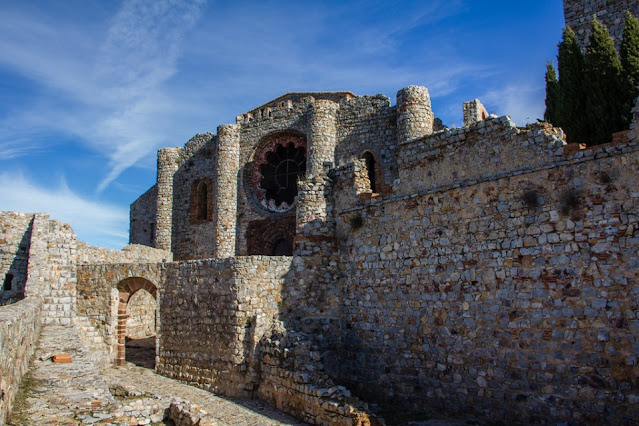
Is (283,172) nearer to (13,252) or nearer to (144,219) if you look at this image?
(144,219)

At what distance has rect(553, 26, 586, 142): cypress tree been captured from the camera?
14.8 m

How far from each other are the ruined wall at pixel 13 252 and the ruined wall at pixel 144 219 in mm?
11666

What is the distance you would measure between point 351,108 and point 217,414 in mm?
13080

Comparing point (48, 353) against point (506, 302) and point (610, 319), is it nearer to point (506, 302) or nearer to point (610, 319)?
point (506, 302)

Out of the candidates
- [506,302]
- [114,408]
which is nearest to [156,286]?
[114,408]

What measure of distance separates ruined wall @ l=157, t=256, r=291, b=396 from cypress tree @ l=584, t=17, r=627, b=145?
8.80 m

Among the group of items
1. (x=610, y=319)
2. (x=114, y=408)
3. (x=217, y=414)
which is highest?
(x=610, y=319)

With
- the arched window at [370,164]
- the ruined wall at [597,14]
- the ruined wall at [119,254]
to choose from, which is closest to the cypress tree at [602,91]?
the ruined wall at [597,14]

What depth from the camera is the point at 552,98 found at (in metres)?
18.0

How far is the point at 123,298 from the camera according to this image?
16922mm

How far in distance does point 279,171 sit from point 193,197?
15.3ft

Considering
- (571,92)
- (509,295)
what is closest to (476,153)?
(509,295)

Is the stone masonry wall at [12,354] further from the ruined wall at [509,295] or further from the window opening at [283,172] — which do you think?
the window opening at [283,172]

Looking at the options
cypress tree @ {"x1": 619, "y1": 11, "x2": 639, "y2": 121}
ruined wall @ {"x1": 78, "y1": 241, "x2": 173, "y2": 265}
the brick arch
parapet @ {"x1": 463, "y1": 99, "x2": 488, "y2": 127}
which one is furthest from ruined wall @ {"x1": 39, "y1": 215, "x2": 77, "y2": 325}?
cypress tree @ {"x1": 619, "y1": 11, "x2": 639, "y2": 121}
